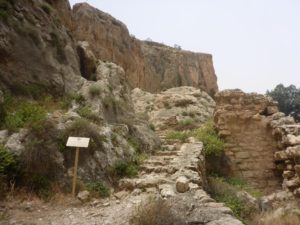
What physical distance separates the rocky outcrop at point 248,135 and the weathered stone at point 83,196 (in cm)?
562

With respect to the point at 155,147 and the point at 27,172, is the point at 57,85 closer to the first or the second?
the point at 155,147

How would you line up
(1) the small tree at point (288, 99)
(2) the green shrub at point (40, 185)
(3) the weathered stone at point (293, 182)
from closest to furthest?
1. (2) the green shrub at point (40, 185)
2. (3) the weathered stone at point (293, 182)
3. (1) the small tree at point (288, 99)

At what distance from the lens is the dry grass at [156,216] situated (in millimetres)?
4250

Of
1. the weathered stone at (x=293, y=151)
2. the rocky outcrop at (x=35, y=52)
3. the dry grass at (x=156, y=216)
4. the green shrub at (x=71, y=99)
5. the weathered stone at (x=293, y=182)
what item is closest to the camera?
the dry grass at (x=156, y=216)

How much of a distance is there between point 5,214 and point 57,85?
19.2 ft

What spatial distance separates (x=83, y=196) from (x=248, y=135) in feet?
21.6

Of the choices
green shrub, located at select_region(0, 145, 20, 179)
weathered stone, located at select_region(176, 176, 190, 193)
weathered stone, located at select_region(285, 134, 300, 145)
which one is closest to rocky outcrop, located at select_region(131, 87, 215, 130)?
weathered stone, located at select_region(285, 134, 300, 145)

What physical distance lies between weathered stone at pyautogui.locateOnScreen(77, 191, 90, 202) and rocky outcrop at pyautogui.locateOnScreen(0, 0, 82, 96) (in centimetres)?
422

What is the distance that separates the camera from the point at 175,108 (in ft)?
61.5

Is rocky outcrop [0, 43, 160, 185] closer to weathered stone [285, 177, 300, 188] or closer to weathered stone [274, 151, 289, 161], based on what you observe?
weathered stone [274, 151, 289, 161]

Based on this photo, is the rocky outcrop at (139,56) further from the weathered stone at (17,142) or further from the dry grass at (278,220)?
the dry grass at (278,220)

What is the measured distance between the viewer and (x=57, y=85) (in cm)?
1012

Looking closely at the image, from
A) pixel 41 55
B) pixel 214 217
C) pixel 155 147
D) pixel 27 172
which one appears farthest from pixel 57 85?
pixel 214 217

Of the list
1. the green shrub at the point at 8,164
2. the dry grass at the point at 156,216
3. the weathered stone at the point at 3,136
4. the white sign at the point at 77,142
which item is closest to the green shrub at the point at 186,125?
the white sign at the point at 77,142
